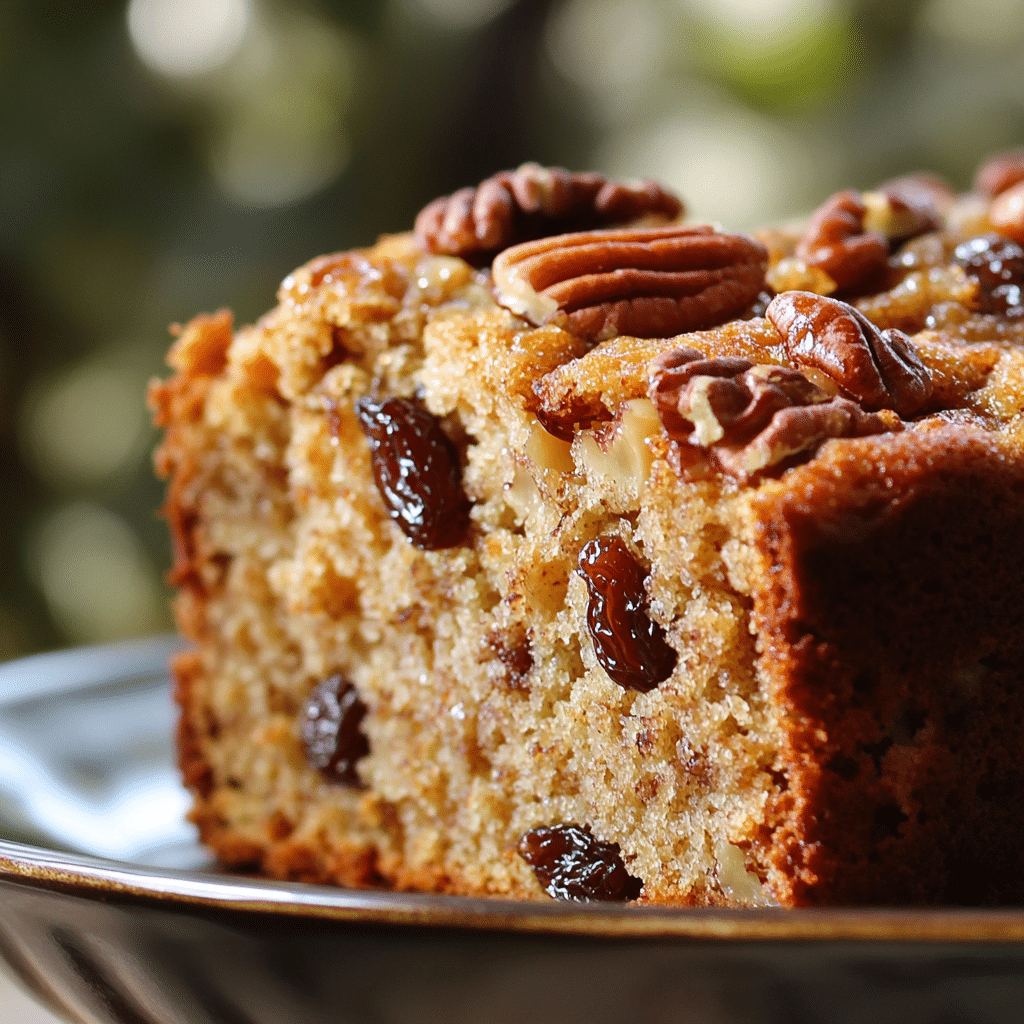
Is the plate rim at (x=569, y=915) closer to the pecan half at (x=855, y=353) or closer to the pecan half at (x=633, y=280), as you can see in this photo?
the pecan half at (x=855, y=353)

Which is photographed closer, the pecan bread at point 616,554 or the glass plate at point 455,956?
the glass plate at point 455,956

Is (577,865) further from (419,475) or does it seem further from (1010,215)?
(1010,215)

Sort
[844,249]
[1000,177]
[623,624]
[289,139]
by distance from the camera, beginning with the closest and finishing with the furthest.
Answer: [623,624]
[844,249]
[1000,177]
[289,139]

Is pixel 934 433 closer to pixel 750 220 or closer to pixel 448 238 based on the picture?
pixel 448 238

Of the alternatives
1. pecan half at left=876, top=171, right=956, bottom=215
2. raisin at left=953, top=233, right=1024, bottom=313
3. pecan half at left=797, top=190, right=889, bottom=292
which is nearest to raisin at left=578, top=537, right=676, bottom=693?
pecan half at left=797, top=190, right=889, bottom=292

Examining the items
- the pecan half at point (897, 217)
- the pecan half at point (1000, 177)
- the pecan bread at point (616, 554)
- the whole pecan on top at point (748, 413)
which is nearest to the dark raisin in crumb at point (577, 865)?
the pecan bread at point (616, 554)

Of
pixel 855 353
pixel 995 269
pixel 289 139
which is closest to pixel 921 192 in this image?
pixel 995 269

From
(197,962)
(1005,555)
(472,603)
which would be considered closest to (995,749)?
(1005,555)
